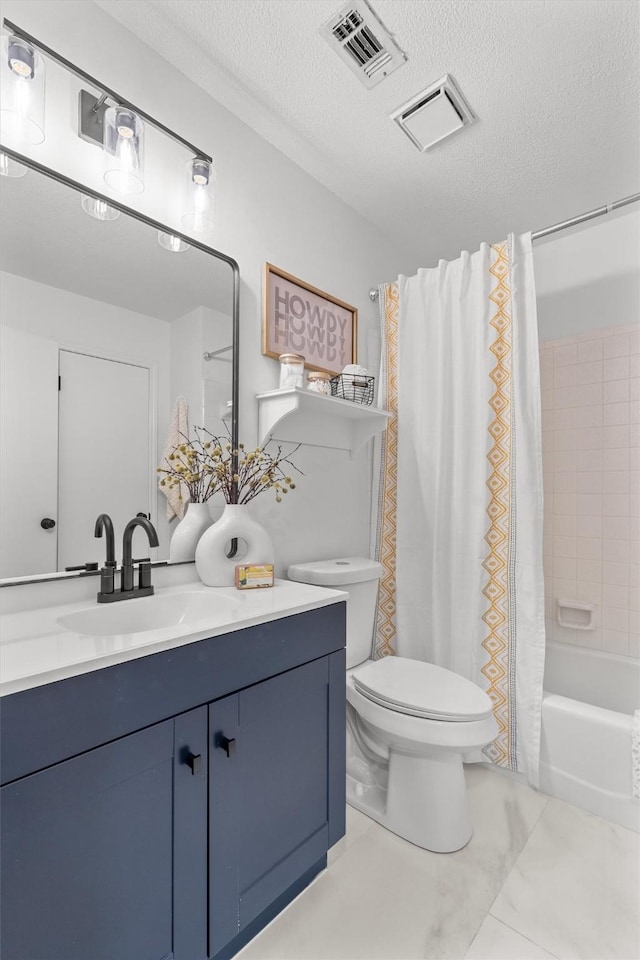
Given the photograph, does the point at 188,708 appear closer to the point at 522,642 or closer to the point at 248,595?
the point at 248,595

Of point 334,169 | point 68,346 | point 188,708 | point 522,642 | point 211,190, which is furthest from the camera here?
point 334,169

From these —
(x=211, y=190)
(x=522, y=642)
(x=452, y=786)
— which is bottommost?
(x=452, y=786)

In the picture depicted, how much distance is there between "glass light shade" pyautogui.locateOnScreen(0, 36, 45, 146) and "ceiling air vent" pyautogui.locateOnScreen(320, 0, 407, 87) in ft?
2.63

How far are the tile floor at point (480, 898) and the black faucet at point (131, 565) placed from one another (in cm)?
92

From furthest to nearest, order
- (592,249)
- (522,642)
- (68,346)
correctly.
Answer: (592,249) → (522,642) → (68,346)

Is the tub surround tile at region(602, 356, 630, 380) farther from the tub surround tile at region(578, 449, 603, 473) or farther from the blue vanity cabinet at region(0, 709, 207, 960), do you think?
the blue vanity cabinet at region(0, 709, 207, 960)

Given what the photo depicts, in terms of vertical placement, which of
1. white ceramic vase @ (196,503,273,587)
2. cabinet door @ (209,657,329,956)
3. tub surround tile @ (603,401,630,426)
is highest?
tub surround tile @ (603,401,630,426)

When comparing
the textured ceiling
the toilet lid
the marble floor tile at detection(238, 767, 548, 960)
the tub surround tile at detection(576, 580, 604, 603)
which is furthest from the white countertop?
the textured ceiling

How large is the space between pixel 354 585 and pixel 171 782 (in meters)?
1.00

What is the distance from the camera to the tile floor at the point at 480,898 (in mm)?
1191

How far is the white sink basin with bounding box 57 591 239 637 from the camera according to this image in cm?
116

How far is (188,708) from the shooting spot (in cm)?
100

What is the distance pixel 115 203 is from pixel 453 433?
4.73ft

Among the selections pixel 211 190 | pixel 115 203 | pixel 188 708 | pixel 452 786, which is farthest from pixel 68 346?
pixel 452 786
